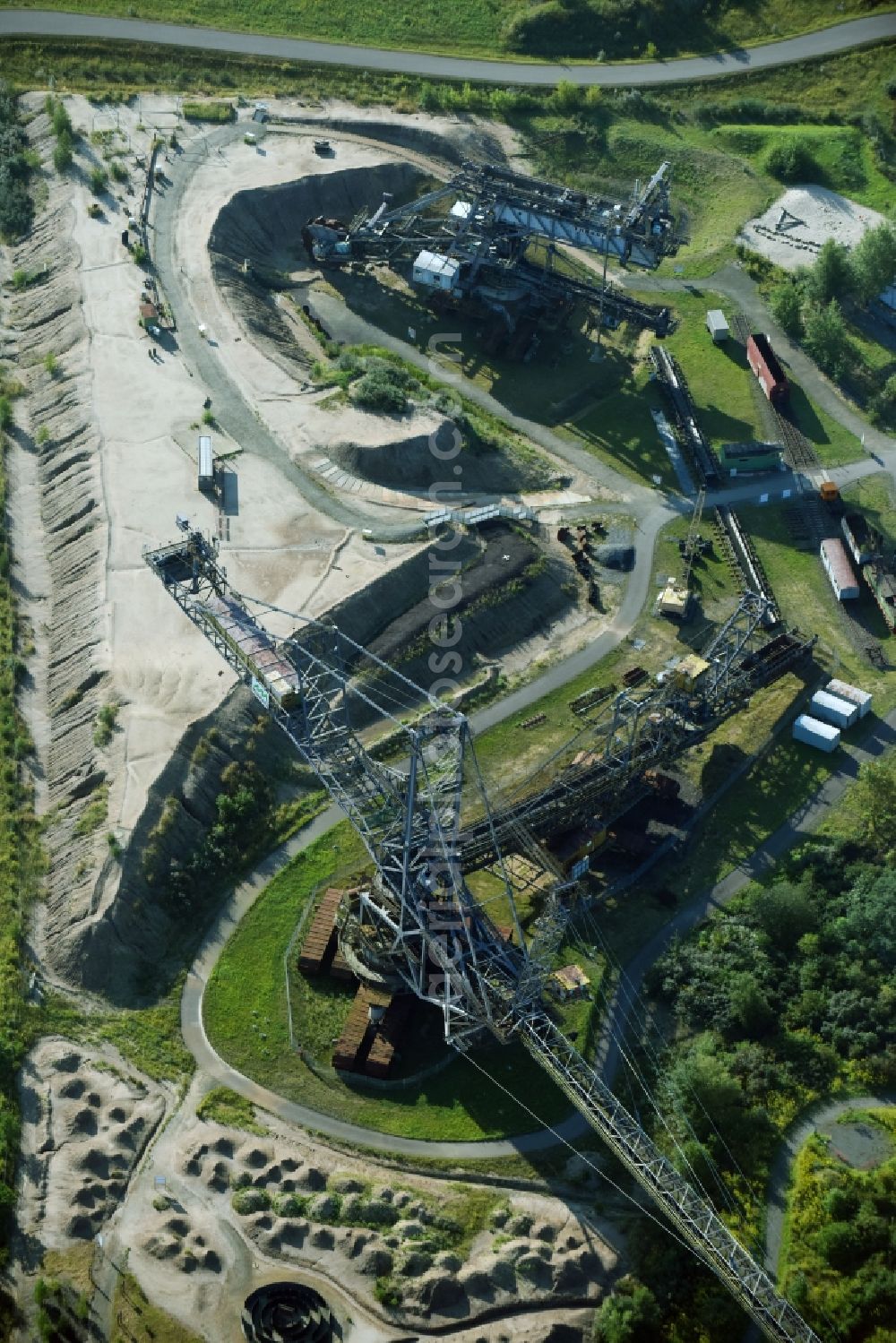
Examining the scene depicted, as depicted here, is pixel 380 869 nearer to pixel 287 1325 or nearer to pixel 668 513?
pixel 287 1325

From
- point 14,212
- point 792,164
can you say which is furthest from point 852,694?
point 14,212

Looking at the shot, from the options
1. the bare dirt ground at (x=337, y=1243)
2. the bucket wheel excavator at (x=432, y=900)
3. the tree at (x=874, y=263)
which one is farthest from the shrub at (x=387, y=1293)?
the tree at (x=874, y=263)

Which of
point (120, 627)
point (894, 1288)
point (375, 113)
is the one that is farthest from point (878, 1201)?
point (375, 113)

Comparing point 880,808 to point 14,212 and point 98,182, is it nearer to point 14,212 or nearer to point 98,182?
point 98,182

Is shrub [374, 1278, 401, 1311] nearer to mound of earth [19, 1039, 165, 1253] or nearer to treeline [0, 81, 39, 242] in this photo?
mound of earth [19, 1039, 165, 1253]

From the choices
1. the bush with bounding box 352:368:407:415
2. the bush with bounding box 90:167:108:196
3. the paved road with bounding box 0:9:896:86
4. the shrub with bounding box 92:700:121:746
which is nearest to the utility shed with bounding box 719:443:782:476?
the bush with bounding box 352:368:407:415
